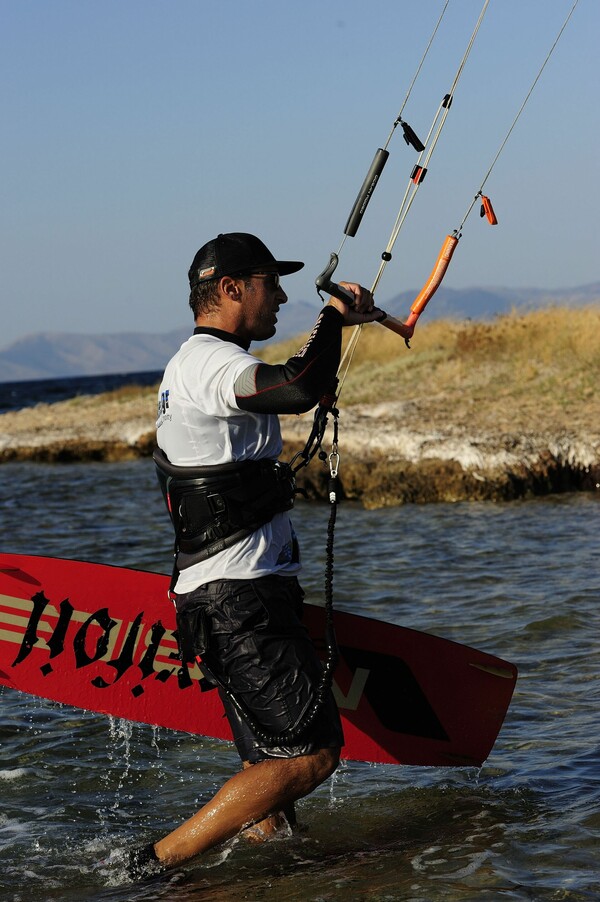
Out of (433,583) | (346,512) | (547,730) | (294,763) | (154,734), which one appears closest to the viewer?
(294,763)

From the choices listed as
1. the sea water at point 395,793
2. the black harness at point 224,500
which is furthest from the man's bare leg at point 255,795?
the black harness at point 224,500

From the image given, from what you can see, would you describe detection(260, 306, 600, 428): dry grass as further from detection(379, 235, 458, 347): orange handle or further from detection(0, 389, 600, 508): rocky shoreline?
detection(379, 235, 458, 347): orange handle

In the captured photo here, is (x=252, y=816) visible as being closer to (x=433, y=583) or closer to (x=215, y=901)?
(x=215, y=901)

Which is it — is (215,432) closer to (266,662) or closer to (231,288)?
(231,288)

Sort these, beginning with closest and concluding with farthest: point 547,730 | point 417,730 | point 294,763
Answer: point 294,763 → point 417,730 → point 547,730

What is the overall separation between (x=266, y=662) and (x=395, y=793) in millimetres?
1646

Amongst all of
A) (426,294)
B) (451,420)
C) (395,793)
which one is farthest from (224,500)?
A: (451,420)

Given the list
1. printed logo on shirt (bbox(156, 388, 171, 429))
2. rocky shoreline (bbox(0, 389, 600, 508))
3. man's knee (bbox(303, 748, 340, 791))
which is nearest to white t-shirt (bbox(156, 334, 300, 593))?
printed logo on shirt (bbox(156, 388, 171, 429))

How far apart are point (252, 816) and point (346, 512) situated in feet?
30.7

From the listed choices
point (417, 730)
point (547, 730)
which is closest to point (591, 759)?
point (547, 730)

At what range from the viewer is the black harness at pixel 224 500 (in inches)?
155

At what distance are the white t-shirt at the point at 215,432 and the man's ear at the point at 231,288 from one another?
0.18 meters

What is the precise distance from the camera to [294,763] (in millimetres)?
3902

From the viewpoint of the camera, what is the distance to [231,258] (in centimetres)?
401
